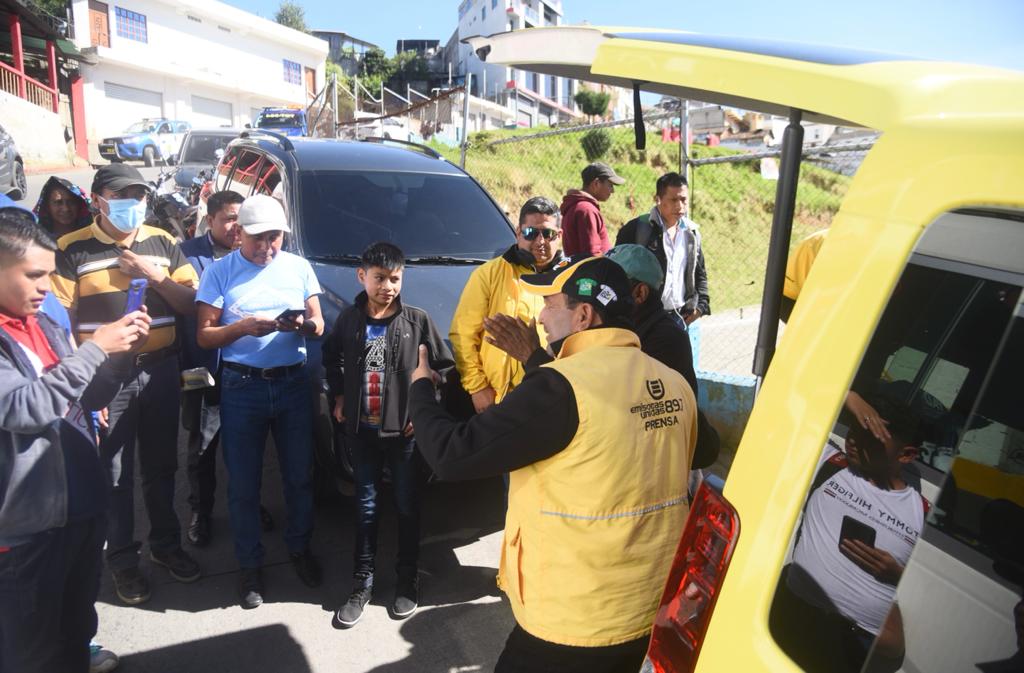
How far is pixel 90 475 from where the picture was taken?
2453 millimetres

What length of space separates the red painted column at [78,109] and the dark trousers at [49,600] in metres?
32.8

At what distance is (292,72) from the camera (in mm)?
42719

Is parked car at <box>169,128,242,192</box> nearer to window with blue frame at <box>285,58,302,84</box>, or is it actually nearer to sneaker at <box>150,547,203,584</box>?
sneaker at <box>150,547,203,584</box>

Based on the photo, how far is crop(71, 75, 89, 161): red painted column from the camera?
29609 millimetres

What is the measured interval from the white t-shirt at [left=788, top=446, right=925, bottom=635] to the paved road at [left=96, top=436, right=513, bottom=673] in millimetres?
2202

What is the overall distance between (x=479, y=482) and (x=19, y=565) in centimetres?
278

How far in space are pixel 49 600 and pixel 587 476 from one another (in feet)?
6.13

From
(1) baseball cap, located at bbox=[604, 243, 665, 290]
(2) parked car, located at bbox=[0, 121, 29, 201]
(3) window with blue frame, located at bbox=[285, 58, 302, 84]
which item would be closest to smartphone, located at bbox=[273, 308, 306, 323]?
(1) baseball cap, located at bbox=[604, 243, 665, 290]

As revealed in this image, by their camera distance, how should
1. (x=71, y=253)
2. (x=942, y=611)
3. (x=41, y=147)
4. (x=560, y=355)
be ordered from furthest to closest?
(x=41, y=147) → (x=71, y=253) → (x=560, y=355) → (x=942, y=611)

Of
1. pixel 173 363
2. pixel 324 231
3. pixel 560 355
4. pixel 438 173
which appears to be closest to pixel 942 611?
pixel 560 355

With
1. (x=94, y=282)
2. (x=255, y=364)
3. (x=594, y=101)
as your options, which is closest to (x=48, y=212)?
(x=94, y=282)

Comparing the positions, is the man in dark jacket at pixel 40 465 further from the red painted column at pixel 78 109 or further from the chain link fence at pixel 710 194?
the red painted column at pixel 78 109

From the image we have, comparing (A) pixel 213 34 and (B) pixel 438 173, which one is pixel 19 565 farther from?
(A) pixel 213 34

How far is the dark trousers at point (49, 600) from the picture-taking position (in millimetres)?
2221
